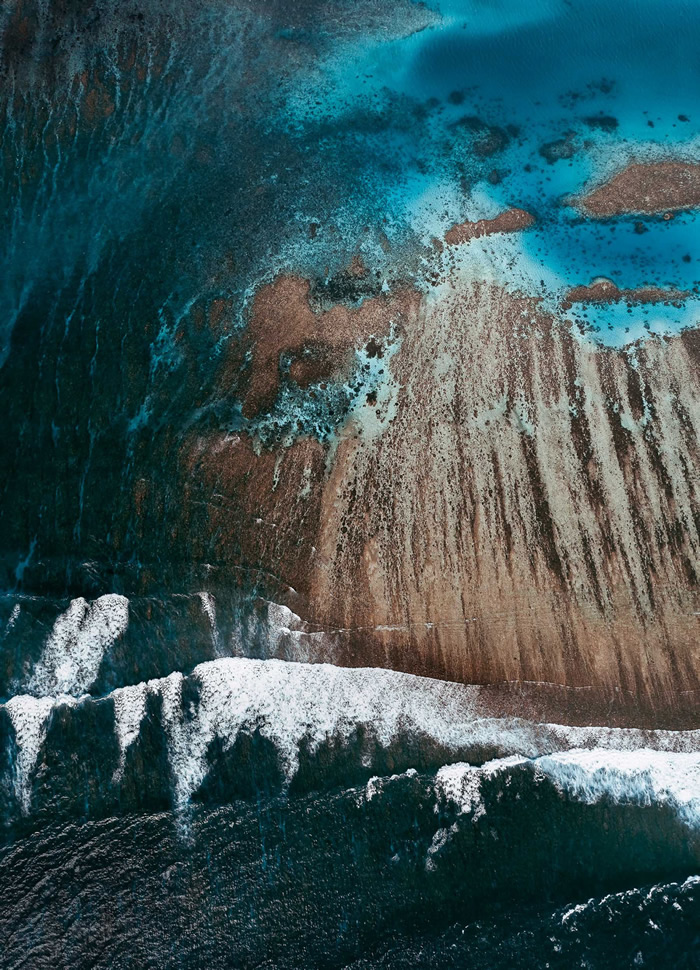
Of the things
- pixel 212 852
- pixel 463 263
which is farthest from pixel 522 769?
pixel 463 263

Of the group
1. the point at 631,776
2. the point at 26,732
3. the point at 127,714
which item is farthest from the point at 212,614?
the point at 631,776

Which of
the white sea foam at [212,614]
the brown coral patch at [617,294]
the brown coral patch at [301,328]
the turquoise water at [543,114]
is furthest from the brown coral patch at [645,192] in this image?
the white sea foam at [212,614]

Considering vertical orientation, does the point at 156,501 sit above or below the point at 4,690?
above

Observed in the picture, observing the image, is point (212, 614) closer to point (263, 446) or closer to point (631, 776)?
point (263, 446)

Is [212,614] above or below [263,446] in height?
below

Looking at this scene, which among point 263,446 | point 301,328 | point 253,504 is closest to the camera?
point 253,504

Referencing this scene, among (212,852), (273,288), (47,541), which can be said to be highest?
(273,288)

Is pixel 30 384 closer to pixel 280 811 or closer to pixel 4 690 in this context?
pixel 4 690

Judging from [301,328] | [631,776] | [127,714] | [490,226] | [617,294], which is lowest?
[631,776]
